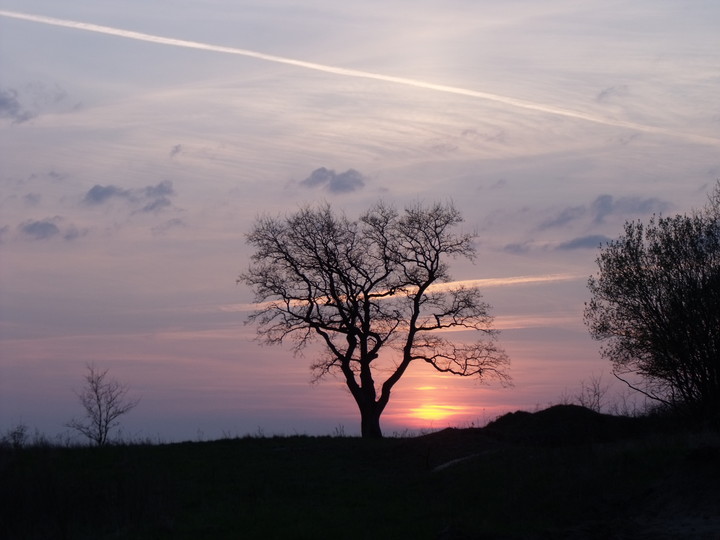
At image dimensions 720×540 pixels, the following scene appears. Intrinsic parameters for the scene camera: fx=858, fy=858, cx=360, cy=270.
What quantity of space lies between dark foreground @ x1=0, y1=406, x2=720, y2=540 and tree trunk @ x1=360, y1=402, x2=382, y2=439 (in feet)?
25.5

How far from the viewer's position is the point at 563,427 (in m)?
28.6

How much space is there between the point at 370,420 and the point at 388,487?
15582mm

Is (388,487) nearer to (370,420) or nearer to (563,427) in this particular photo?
(563,427)

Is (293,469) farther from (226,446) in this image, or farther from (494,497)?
(494,497)

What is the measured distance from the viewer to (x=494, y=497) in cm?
1942

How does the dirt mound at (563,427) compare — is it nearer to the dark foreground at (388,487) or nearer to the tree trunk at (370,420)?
the dark foreground at (388,487)

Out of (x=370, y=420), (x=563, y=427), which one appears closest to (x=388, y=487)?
(x=563, y=427)

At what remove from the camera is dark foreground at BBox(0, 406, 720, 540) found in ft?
56.3

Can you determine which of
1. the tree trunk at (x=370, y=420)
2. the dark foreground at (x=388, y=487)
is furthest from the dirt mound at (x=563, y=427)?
the tree trunk at (x=370, y=420)

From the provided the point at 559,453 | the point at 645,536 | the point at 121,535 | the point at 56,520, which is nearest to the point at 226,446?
the point at 56,520

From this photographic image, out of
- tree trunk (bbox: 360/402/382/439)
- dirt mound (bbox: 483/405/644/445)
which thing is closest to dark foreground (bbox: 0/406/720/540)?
dirt mound (bbox: 483/405/644/445)

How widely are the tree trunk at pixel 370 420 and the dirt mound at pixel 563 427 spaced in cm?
809

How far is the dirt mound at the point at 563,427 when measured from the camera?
2794 cm

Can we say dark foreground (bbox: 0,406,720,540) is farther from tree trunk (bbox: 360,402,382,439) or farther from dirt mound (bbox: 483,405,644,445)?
tree trunk (bbox: 360,402,382,439)
